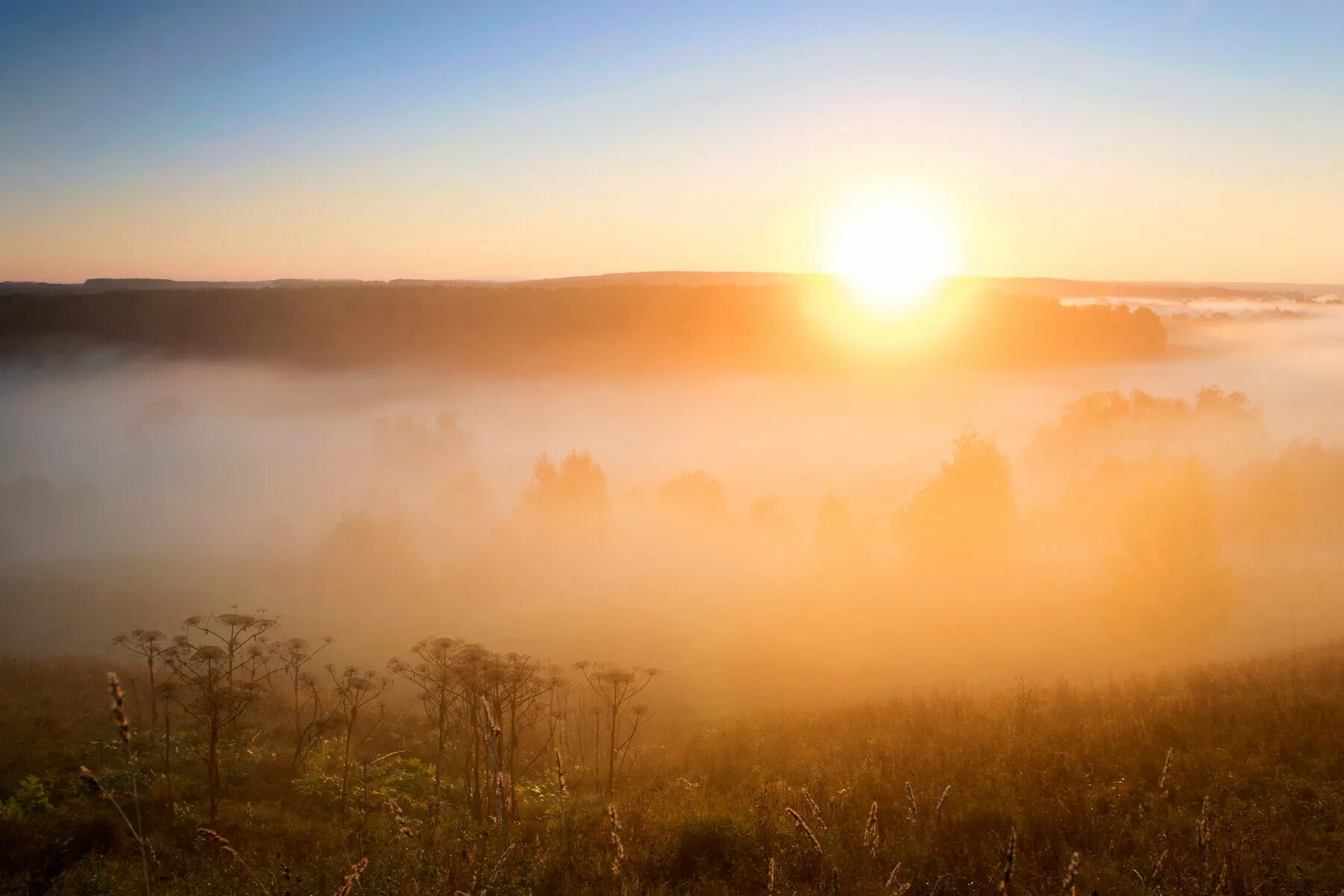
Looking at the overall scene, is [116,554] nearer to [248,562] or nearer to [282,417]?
[248,562]

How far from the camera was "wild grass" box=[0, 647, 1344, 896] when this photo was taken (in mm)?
7363

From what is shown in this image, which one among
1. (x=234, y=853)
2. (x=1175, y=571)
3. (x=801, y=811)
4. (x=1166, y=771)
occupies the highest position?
(x=1166, y=771)

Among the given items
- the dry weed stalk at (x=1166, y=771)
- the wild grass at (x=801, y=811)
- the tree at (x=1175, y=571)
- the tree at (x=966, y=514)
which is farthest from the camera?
the tree at (x=966, y=514)

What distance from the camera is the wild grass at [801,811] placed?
7.36m

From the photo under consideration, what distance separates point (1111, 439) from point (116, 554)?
10579 cm

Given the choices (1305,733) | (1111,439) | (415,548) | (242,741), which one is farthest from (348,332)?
(1305,733)

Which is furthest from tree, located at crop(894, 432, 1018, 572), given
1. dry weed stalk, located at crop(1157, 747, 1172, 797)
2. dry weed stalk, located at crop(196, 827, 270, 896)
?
dry weed stalk, located at crop(196, 827, 270, 896)

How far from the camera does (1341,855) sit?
7270mm

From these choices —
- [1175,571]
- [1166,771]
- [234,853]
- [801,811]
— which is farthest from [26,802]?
[1175,571]

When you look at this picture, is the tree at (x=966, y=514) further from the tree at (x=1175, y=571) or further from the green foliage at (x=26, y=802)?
the green foliage at (x=26, y=802)

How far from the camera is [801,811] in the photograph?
9305 mm

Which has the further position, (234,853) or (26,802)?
(26,802)

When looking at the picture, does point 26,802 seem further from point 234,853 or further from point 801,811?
point 801,811

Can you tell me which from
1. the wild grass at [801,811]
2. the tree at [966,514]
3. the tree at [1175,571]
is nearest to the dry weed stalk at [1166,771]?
the wild grass at [801,811]
